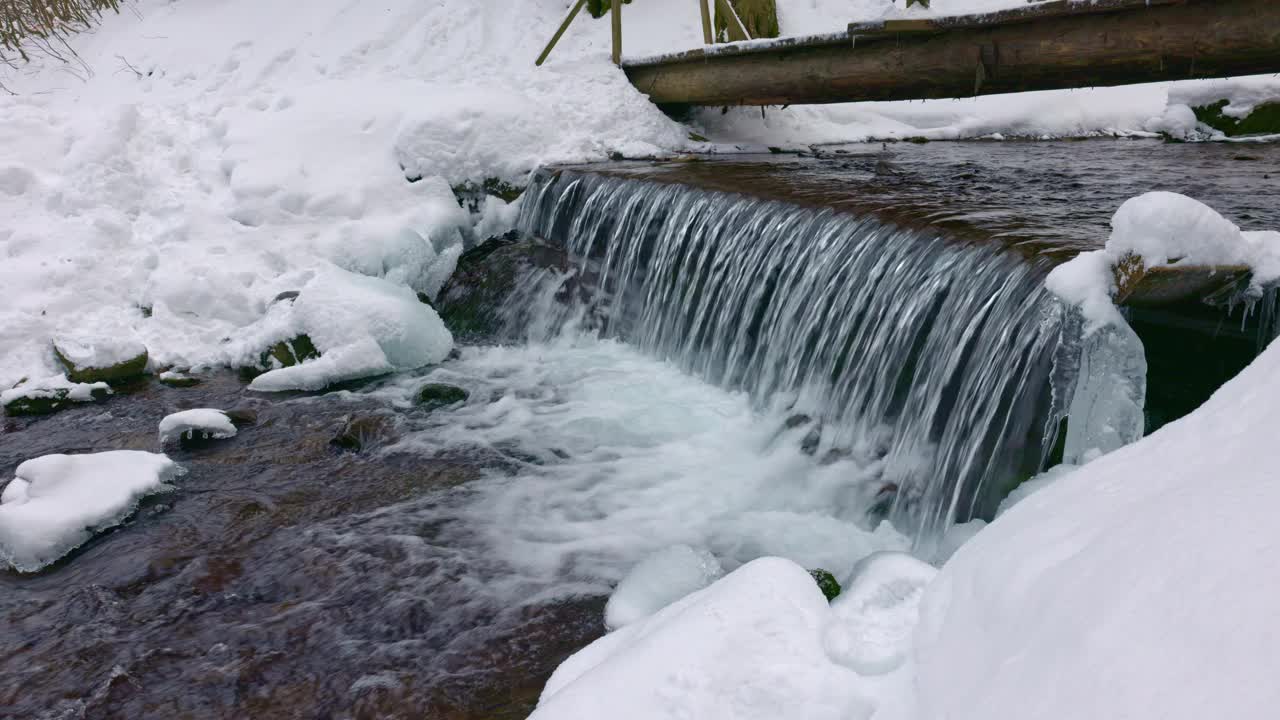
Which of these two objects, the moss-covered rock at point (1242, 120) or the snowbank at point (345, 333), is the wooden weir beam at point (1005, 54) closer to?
the moss-covered rock at point (1242, 120)

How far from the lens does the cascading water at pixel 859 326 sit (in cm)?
316

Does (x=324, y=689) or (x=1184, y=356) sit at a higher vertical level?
(x=1184, y=356)

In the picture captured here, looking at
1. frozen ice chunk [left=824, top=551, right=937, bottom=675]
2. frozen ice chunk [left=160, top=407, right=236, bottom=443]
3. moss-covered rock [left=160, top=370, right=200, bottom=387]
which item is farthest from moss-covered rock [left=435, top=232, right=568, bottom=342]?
frozen ice chunk [left=824, top=551, right=937, bottom=675]

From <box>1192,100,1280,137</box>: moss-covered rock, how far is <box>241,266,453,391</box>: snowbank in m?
7.16

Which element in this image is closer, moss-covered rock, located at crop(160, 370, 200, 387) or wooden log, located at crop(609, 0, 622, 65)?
moss-covered rock, located at crop(160, 370, 200, 387)

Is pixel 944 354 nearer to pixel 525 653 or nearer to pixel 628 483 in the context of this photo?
pixel 628 483

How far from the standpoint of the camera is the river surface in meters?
2.84

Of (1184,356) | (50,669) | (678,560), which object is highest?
(1184,356)

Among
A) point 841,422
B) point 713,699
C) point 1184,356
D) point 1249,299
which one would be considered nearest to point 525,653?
point 713,699

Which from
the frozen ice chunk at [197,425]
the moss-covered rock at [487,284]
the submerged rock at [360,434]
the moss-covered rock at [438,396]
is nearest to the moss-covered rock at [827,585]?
the submerged rock at [360,434]

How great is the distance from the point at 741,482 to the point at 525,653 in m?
1.61

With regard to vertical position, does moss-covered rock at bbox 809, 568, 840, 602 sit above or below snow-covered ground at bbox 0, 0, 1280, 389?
below

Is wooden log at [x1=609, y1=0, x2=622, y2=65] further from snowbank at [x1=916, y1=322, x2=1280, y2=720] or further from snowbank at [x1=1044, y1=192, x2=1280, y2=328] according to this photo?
snowbank at [x1=916, y1=322, x2=1280, y2=720]

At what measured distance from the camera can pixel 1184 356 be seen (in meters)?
2.75
